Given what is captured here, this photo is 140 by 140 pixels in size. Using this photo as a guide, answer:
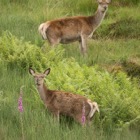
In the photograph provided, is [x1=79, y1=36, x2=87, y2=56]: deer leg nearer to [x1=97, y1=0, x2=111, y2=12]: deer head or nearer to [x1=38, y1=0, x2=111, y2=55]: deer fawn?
[x1=38, y1=0, x2=111, y2=55]: deer fawn

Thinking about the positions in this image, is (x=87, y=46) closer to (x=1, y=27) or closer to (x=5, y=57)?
(x=1, y=27)

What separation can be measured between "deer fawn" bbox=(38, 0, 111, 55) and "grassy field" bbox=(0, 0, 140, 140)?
26 centimetres

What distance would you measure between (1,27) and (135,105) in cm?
640

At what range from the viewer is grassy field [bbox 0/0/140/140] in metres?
9.13

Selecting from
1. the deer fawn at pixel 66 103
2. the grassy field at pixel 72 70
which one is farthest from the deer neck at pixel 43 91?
the grassy field at pixel 72 70

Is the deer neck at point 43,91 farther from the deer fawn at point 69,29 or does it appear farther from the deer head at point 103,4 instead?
the deer head at point 103,4

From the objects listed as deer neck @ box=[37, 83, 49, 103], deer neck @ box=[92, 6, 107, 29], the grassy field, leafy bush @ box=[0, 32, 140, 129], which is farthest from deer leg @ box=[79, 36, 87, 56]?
deer neck @ box=[37, 83, 49, 103]

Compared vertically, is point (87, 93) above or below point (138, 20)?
above

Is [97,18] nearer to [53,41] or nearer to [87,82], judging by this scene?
[53,41]

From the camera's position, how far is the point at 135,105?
406 inches

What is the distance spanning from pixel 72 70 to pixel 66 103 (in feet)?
5.59

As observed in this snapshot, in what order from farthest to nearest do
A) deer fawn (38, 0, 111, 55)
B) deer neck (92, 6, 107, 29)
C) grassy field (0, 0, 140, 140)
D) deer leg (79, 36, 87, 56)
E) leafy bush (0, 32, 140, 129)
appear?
deer neck (92, 6, 107, 29), deer leg (79, 36, 87, 56), deer fawn (38, 0, 111, 55), leafy bush (0, 32, 140, 129), grassy field (0, 0, 140, 140)

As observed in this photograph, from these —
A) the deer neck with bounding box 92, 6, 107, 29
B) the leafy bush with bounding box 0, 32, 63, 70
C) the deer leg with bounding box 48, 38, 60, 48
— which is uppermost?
the leafy bush with bounding box 0, 32, 63, 70

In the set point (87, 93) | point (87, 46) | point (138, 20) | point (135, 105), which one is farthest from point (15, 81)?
point (138, 20)
